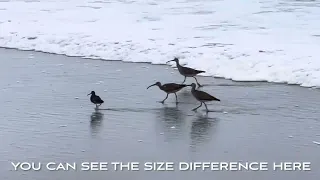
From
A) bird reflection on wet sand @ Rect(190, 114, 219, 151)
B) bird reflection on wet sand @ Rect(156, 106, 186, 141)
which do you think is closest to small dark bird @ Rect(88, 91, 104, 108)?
bird reflection on wet sand @ Rect(156, 106, 186, 141)

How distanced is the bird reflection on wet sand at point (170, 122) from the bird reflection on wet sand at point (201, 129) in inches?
6.1

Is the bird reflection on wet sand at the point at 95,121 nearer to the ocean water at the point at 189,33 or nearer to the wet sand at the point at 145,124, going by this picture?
the wet sand at the point at 145,124

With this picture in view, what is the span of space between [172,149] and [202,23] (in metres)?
10.6

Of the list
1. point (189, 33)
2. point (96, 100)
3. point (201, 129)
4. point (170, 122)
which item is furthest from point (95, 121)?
point (189, 33)

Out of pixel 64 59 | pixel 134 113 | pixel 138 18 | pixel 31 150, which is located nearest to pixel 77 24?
pixel 138 18

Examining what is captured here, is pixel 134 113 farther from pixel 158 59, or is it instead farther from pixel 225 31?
pixel 225 31

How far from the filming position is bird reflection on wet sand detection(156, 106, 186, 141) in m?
7.96

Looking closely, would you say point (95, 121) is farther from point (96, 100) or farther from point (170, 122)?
point (170, 122)

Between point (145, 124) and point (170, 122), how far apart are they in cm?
32

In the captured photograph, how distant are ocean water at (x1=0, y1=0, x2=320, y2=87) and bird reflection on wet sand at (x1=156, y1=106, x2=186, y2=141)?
228 cm

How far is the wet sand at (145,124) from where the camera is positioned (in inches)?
274

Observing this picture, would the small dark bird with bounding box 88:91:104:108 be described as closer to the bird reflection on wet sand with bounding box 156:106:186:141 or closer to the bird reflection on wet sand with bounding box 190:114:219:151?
the bird reflection on wet sand with bounding box 156:106:186:141

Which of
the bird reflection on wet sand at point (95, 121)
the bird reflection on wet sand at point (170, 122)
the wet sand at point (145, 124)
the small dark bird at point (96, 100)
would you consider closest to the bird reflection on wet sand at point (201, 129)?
the wet sand at point (145, 124)

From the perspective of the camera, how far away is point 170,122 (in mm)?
8469
